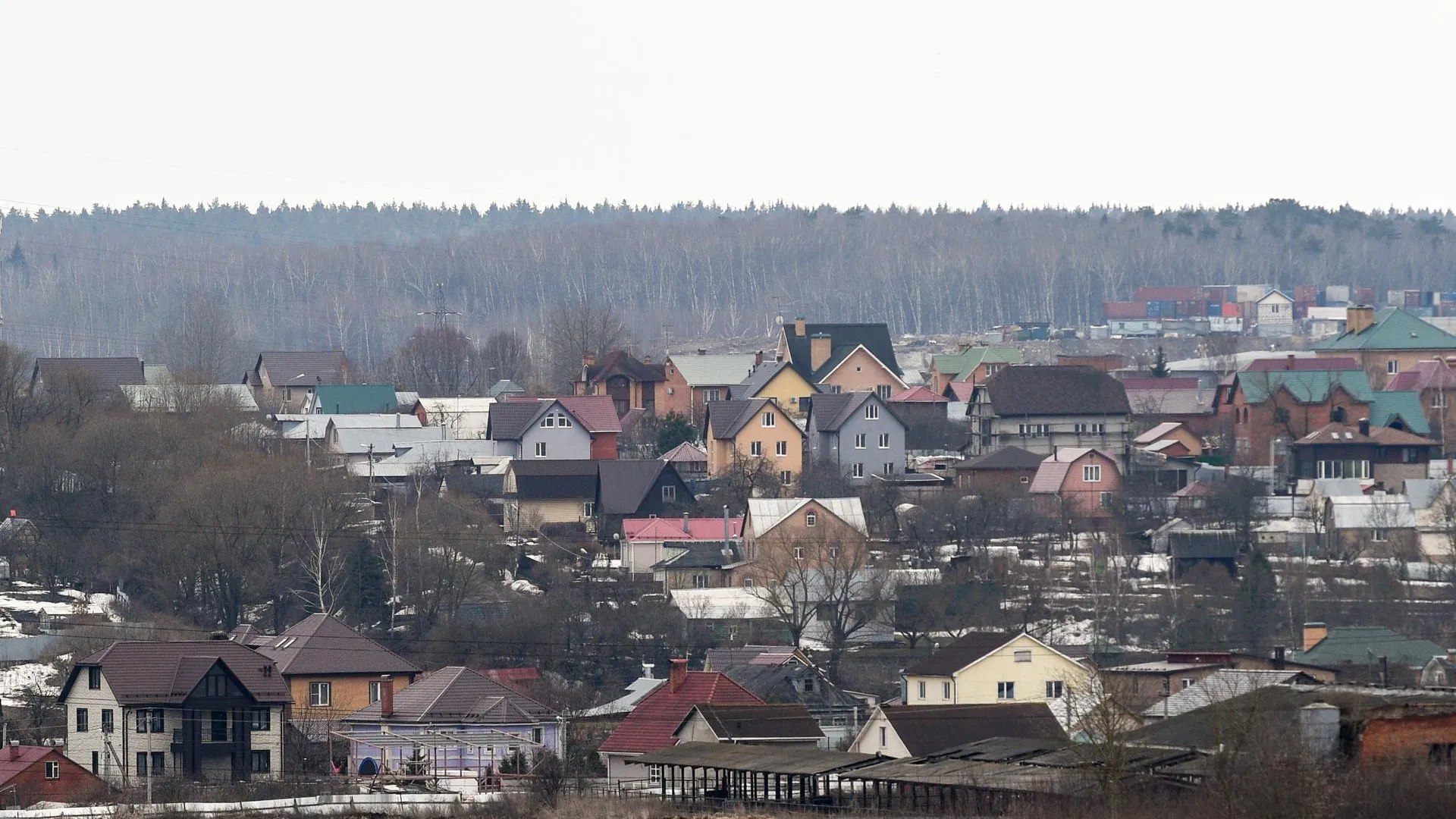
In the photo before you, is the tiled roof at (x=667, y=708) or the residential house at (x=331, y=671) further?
the residential house at (x=331, y=671)

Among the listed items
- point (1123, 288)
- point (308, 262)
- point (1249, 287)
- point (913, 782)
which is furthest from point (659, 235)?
point (913, 782)

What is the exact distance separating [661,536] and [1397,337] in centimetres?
3469

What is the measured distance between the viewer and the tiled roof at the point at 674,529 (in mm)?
54312

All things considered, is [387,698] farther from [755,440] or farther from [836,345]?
[836,345]

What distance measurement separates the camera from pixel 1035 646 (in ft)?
138

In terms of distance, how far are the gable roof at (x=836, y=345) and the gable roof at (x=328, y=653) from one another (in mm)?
37105

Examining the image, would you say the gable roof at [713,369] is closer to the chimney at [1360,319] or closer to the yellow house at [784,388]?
A: the yellow house at [784,388]

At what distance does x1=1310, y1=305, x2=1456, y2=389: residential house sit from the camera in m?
77.7

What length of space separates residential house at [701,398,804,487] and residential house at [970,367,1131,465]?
540 cm

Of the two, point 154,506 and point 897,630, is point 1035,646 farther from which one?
point 154,506

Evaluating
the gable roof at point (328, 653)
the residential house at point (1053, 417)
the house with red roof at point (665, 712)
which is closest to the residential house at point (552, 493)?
the residential house at point (1053, 417)

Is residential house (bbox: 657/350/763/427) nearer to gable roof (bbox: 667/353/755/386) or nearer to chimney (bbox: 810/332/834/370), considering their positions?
gable roof (bbox: 667/353/755/386)

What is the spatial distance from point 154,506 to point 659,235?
415 ft

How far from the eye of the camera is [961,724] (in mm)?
36344
